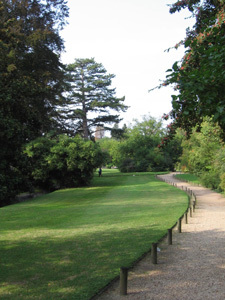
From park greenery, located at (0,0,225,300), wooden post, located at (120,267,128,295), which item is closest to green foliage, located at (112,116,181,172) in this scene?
park greenery, located at (0,0,225,300)

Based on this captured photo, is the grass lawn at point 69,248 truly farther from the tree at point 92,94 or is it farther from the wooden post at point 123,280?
the tree at point 92,94

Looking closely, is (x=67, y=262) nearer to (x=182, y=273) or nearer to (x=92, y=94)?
(x=182, y=273)

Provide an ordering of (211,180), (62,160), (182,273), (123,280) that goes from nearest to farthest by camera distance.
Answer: (123,280) < (182,273) < (211,180) < (62,160)

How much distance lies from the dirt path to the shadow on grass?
16.7 inches

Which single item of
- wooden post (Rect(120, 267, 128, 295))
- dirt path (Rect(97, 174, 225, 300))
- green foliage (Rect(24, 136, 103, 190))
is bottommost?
dirt path (Rect(97, 174, 225, 300))

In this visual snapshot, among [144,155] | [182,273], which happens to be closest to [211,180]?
[182,273]

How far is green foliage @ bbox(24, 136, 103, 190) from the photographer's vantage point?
27.8m

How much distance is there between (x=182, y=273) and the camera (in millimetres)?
6039

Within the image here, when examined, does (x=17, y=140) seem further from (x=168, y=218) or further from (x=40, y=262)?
(x=168, y=218)

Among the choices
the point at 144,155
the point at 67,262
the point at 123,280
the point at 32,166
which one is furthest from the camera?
the point at 144,155

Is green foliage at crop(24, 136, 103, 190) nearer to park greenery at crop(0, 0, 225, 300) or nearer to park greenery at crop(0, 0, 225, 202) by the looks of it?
park greenery at crop(0, 0, 225, 202)

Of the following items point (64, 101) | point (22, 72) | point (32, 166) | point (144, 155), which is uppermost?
point (64, 101)

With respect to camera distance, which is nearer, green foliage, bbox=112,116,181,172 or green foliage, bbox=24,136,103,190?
green foliage, bbox=24,136,103,190

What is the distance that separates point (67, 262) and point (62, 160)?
2240 cm
